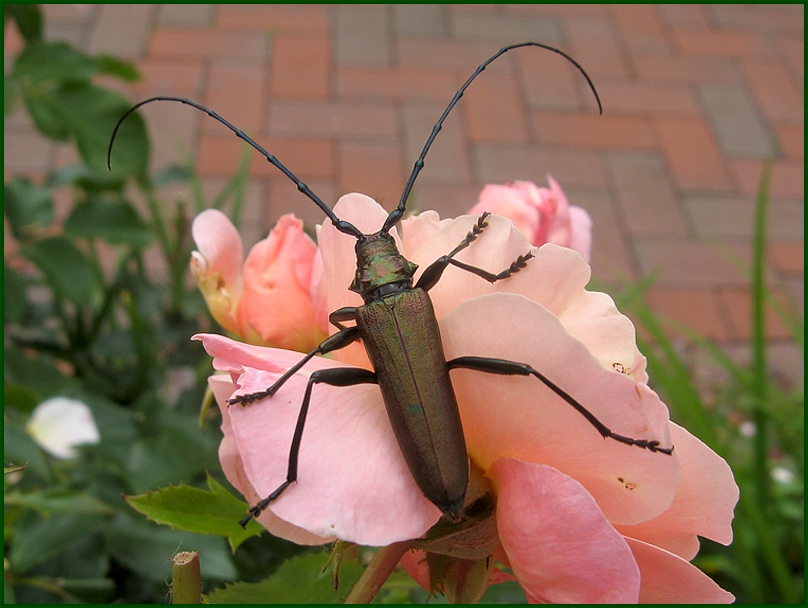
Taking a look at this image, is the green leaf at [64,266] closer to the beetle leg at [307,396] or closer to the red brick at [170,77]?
the beetle leg at [307,396]

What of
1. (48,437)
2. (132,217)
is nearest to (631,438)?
(48,437)

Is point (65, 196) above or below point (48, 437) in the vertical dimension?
below

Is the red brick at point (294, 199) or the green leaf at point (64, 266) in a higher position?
the green leaf at point (64, 266)

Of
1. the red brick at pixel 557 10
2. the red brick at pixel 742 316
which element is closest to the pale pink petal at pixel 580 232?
the red brick at pixel 742 316

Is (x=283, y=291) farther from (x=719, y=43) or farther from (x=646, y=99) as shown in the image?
(x=719, y=43)

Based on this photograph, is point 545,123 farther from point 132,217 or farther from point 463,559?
point 463,559

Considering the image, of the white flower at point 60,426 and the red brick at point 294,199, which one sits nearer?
the white flower at point 60,426

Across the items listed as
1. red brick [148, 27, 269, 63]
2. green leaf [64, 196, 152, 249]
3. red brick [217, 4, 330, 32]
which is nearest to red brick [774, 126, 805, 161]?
red brick [217, 4, 330, 32]

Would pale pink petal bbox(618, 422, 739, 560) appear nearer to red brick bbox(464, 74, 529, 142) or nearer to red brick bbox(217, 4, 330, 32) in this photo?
red brick bbox(464, 74, 529, 142)
